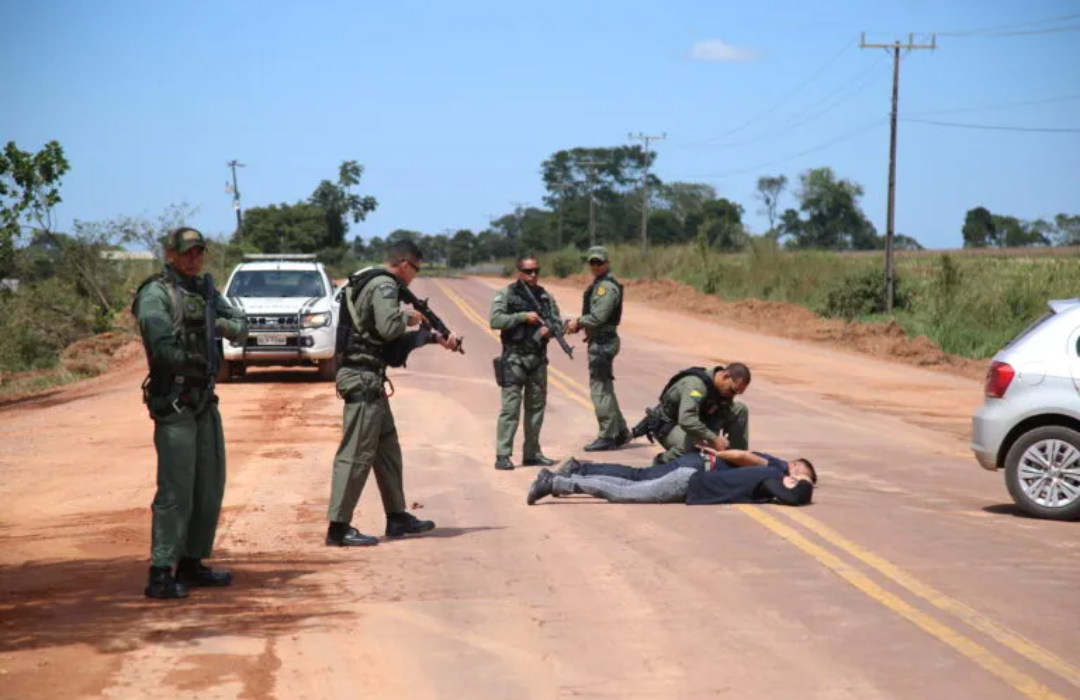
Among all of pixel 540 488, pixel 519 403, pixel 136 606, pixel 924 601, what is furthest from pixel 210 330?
pixel 519 403

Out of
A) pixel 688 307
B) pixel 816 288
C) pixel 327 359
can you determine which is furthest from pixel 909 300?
pixel 327 359

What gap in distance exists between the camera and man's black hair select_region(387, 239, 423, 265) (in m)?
9.29

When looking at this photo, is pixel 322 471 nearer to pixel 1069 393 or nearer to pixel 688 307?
pixel 1069 393

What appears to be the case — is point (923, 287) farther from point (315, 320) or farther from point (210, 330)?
point (210, 330)

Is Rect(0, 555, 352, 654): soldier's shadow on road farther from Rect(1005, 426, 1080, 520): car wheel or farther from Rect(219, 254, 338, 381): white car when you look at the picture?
Rect(219, 254, 338, 381): white car

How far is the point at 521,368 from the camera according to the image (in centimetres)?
1315

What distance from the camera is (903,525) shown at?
9.86m

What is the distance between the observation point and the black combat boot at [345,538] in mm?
9172

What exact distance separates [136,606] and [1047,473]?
21.5ft

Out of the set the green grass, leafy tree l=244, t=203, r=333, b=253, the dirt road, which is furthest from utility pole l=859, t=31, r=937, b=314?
leafy tree l=244, t=203, r=333, b=253

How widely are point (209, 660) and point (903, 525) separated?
5386 millimetres

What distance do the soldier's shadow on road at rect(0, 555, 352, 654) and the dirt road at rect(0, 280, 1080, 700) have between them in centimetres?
2

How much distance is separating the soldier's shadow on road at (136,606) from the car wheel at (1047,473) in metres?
5.12

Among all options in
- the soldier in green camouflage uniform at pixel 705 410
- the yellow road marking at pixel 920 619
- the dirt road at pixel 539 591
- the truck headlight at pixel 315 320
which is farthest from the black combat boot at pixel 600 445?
the truck headlight at pixel 315 320
